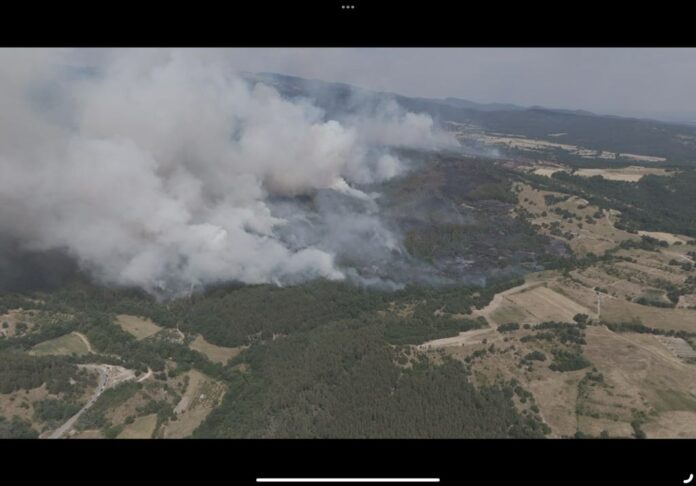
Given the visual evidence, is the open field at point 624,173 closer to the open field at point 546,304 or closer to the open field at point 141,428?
the open field at point 546,304

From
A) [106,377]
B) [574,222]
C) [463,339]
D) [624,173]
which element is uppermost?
[624,173]

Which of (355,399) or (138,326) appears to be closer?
(355,399)

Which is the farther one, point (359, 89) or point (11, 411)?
point (359, 89)

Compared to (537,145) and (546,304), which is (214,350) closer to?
(546,304)

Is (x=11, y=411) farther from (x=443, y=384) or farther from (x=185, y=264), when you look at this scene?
(x=185, y=264)

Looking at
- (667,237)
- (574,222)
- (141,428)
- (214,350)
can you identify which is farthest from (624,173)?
(141,428)

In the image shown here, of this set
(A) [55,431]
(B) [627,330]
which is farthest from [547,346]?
(A) [55,431]

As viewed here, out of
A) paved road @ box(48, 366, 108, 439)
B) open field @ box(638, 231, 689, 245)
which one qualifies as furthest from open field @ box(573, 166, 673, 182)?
paved road @ box(48, 366, 108, 439)
